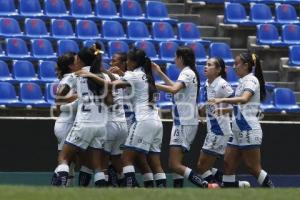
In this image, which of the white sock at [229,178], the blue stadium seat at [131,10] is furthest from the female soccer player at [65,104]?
the blue stadium seat at [131,10]

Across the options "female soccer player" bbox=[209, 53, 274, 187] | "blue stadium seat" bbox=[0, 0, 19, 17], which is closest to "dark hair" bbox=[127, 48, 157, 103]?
"female soccer player" bbox=[209, 53, 274, 187]

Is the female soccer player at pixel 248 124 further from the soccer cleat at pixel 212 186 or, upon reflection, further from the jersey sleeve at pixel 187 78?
the jersey sleeve at pixel 187 78

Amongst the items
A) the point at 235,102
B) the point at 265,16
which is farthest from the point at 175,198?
the point at 265,16

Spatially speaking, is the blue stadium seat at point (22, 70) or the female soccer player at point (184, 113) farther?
the blue stadium seat at point (22, 70)

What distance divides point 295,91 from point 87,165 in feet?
26.0

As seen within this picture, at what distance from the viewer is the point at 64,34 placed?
2116 centimetres

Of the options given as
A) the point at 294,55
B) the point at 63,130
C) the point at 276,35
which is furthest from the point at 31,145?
the point at 276,35

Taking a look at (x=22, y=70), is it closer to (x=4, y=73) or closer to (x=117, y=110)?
(x=4, y=73)

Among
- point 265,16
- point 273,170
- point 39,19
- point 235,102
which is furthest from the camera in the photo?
point 265,16

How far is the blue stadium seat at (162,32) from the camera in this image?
72.1 feet

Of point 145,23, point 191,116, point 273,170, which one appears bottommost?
point 273,170

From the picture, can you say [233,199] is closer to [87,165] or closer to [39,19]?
[87,165]

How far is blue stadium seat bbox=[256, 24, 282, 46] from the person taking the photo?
2264 centimetres

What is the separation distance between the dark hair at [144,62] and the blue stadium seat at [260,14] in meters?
8.38
